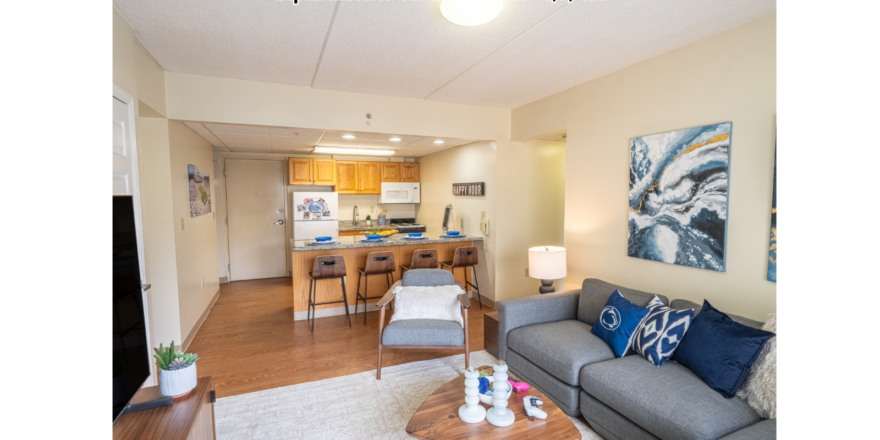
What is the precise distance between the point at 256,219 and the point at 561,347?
5.43m

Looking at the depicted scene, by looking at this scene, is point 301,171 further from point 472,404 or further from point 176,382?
point 472,404

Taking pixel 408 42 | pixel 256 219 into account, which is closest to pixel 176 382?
pixel 408 42

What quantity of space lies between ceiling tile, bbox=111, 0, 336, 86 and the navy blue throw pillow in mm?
2698

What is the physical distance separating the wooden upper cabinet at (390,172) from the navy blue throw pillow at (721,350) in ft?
17.1

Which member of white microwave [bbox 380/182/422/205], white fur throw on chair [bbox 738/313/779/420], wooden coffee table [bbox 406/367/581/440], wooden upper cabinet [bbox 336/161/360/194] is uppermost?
wooden upper cabinet [bbox 336/161/360/194]

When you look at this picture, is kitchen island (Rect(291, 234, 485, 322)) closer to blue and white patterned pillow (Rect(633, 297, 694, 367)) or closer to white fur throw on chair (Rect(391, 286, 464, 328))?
white fur throw on chair (Rect(391, 286, 464, 328))

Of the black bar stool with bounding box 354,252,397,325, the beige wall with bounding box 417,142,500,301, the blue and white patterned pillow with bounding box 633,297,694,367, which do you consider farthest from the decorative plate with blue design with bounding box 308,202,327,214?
the blue and white patterned pillow with bounding box 633,297,694,367

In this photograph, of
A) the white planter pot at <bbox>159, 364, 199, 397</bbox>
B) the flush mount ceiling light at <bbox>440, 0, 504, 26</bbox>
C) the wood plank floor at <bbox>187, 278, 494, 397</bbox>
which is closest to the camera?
the white planter pot at <bbox>159, 364, 199, 397</bbox>

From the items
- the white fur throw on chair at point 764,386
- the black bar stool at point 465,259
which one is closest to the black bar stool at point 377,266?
the black bar stool at point 465,259

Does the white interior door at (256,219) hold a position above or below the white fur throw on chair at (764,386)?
above

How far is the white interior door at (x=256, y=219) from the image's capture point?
6.14 metres

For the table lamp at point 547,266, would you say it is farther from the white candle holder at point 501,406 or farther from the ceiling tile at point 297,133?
the ceiling tile at point 297,133

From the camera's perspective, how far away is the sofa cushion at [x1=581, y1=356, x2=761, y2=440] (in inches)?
67.9
